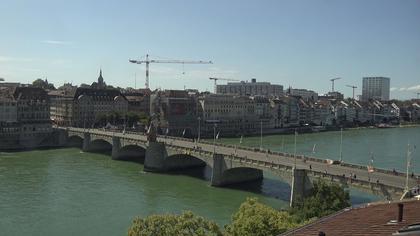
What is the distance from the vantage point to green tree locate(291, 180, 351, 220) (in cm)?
2541

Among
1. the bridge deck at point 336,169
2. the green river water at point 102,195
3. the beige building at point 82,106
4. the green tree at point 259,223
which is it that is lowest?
the green river water at point 102,195

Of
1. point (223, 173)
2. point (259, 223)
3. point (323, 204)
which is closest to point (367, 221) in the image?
point (259, 223)

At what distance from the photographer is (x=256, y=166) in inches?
1695

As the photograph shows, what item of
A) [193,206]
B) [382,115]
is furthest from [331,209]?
[382,115]

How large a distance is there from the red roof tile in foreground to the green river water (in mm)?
22645

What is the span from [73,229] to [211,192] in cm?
1472

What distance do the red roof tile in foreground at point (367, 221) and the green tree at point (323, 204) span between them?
1447 cm

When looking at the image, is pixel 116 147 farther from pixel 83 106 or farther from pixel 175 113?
pixel 175 113

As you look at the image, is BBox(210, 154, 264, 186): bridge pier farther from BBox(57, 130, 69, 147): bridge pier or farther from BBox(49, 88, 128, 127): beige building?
BBox(49, 88, 128, 127): beige building

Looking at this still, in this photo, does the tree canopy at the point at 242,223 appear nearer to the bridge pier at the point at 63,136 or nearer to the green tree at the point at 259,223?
the green tree at the point at 259,223

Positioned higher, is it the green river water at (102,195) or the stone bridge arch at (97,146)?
the stone bridge arch at (97,146)

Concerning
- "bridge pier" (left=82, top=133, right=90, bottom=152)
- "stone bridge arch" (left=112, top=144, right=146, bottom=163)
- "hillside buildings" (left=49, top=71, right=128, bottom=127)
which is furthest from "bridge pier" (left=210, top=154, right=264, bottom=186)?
"hillside buildings" (left=49, top=71, right=128, bottom=127)

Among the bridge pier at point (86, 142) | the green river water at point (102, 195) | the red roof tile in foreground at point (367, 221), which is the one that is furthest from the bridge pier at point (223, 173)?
the red roof tile in foreground at point (367, 221)

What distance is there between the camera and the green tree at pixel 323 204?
83.4ft
